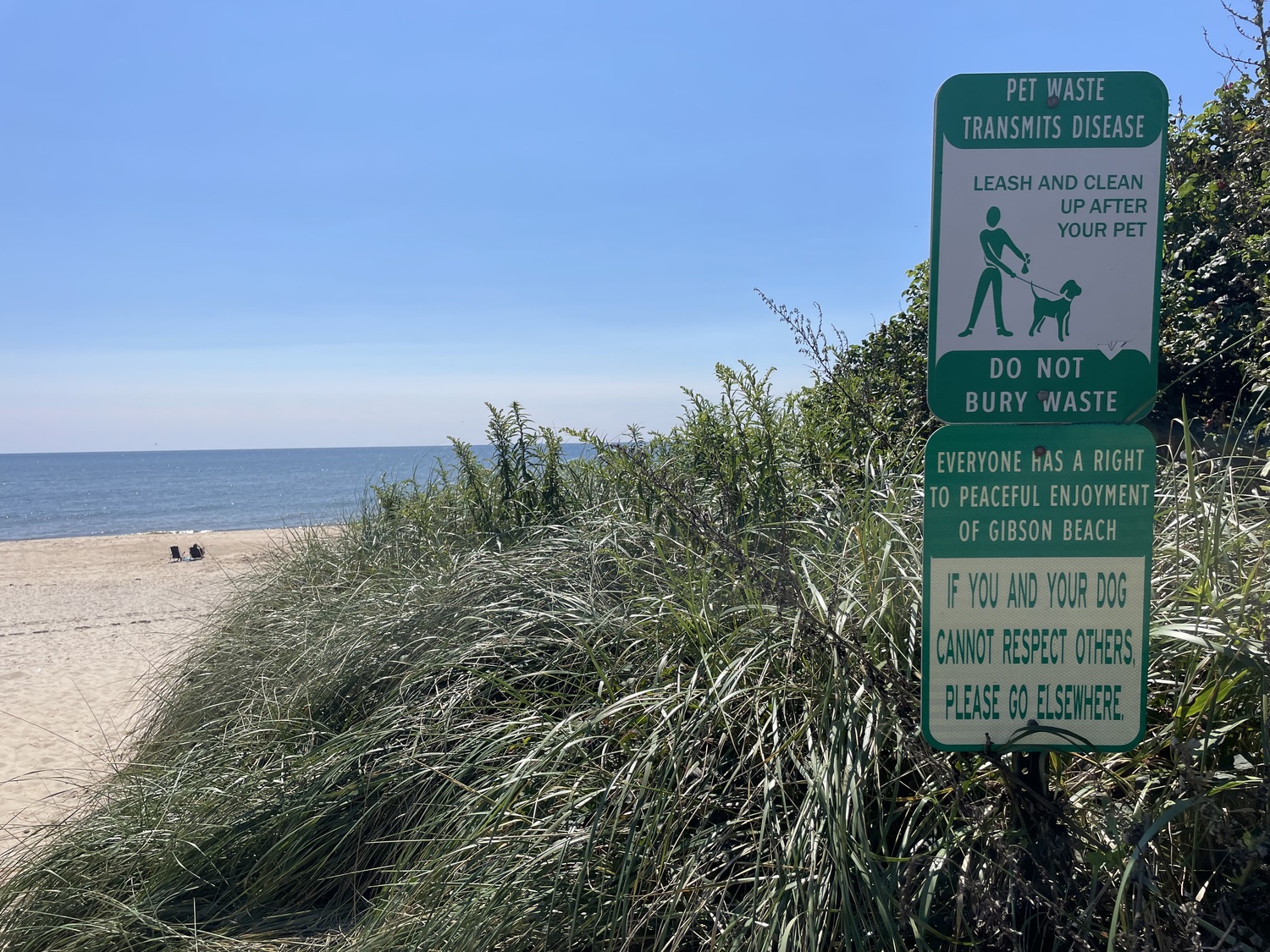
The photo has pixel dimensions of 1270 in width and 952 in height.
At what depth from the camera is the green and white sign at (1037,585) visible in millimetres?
2246

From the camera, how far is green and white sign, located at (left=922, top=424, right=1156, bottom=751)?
2246 mm

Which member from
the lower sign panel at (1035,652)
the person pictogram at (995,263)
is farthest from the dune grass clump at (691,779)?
the person pictogram at (995,263)

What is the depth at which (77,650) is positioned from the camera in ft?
34.2

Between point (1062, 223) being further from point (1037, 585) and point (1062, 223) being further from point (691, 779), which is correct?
point (691, 779)

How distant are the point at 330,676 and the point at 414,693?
0.77m

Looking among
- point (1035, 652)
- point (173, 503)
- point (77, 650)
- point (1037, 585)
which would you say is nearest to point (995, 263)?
point (1037, 585)

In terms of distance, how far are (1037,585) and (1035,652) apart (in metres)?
0.19

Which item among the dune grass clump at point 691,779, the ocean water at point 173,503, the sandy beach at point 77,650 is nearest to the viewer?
the dune grass clump at point 691,779

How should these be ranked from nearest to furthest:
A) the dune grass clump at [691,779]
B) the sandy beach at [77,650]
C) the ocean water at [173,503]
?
the dune grass clump at [691,779] → the sandy beach at [77,650] → the ocean water at [173,503]

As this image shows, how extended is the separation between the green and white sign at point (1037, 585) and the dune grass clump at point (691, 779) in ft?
0.59

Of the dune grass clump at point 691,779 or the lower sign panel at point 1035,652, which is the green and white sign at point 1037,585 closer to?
the lower sign panel at point 1035,652

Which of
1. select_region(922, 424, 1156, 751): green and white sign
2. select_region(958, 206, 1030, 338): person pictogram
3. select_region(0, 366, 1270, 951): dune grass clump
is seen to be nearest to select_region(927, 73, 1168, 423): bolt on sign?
select_region(958, 206, 1030, 338): person pictogram

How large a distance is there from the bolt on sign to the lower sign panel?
479 millimetres

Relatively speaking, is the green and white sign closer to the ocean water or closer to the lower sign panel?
the lower sign panel
